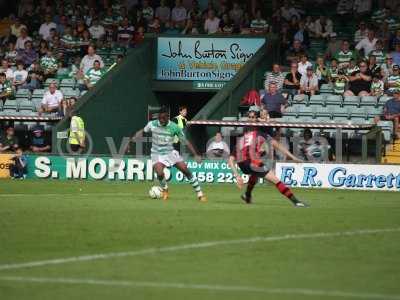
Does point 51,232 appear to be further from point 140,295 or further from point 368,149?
point 368,149

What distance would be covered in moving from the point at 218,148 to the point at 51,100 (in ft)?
19.3

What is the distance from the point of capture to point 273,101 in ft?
94.7

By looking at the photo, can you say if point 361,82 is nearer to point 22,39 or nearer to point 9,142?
point 9,142

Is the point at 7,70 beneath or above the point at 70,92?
above

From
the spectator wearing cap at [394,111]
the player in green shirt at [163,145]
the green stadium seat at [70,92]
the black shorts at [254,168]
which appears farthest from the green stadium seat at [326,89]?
the black shorts at [254,168]

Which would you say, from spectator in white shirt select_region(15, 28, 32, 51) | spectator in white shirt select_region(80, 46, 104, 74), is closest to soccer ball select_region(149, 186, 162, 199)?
spectator in white shirt select_region(80, 46, 104, 74)

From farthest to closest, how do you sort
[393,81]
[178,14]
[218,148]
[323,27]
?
1. [178,14]
2. [323,27]
3. [393,81]
4. [218,148]

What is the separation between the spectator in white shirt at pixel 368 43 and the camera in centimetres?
3034

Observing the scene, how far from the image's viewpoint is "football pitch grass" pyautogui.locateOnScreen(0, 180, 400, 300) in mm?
10422

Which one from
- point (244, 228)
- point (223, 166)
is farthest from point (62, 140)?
point (244, 228)

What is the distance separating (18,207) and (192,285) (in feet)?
28.9

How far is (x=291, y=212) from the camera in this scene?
18.2 m

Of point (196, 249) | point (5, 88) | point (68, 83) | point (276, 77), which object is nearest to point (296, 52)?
point (276, 77)

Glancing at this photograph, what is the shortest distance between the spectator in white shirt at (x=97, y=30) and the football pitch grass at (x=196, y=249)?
45.2 feet
